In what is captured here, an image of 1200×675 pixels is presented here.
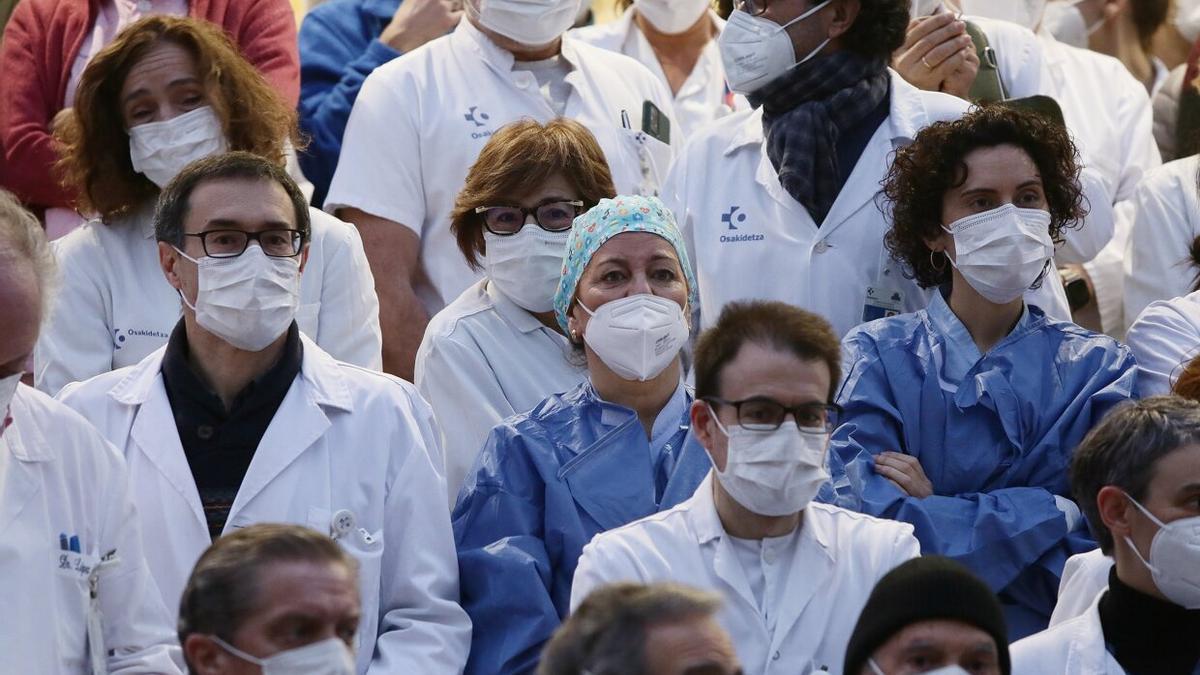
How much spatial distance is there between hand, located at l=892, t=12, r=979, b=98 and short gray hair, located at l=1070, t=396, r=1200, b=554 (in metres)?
2.21

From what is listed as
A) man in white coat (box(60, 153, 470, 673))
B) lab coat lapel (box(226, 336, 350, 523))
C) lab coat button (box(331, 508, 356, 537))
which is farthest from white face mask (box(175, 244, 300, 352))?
lab coat button (box(331, 508, 356, 537))

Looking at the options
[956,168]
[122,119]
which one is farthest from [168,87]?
[956,168]

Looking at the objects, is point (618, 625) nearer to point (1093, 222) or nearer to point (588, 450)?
point (588, 450)

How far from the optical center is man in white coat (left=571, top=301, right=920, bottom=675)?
516 cm


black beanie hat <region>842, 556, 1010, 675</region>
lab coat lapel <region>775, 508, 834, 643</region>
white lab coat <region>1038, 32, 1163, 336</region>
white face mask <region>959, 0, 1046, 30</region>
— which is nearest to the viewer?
black beanie hat <region>842, 556, 1010, 675</region>

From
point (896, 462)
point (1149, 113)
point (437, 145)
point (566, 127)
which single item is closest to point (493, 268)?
point (566, 127)

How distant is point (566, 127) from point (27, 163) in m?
1.94

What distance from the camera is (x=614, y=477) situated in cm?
580

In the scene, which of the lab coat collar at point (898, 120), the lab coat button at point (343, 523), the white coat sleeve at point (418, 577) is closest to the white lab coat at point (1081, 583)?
the white coat sleeve at point (418, 577)

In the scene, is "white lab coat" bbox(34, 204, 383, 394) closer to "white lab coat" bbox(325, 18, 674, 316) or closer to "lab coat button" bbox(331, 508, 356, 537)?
"white lab coat" bbox(325, 18, 674, 316)

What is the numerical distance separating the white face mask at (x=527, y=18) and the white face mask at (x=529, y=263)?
1.24 m

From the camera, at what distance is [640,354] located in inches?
233

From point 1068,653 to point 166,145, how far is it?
323 cm

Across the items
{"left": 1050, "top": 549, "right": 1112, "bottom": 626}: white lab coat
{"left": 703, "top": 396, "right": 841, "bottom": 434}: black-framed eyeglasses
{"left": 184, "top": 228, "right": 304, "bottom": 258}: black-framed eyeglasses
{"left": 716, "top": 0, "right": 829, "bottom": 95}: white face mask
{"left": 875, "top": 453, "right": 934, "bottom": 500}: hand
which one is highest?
{"left": 716, "top": 0, "right": 829, "bottom": 95}: white face mask
